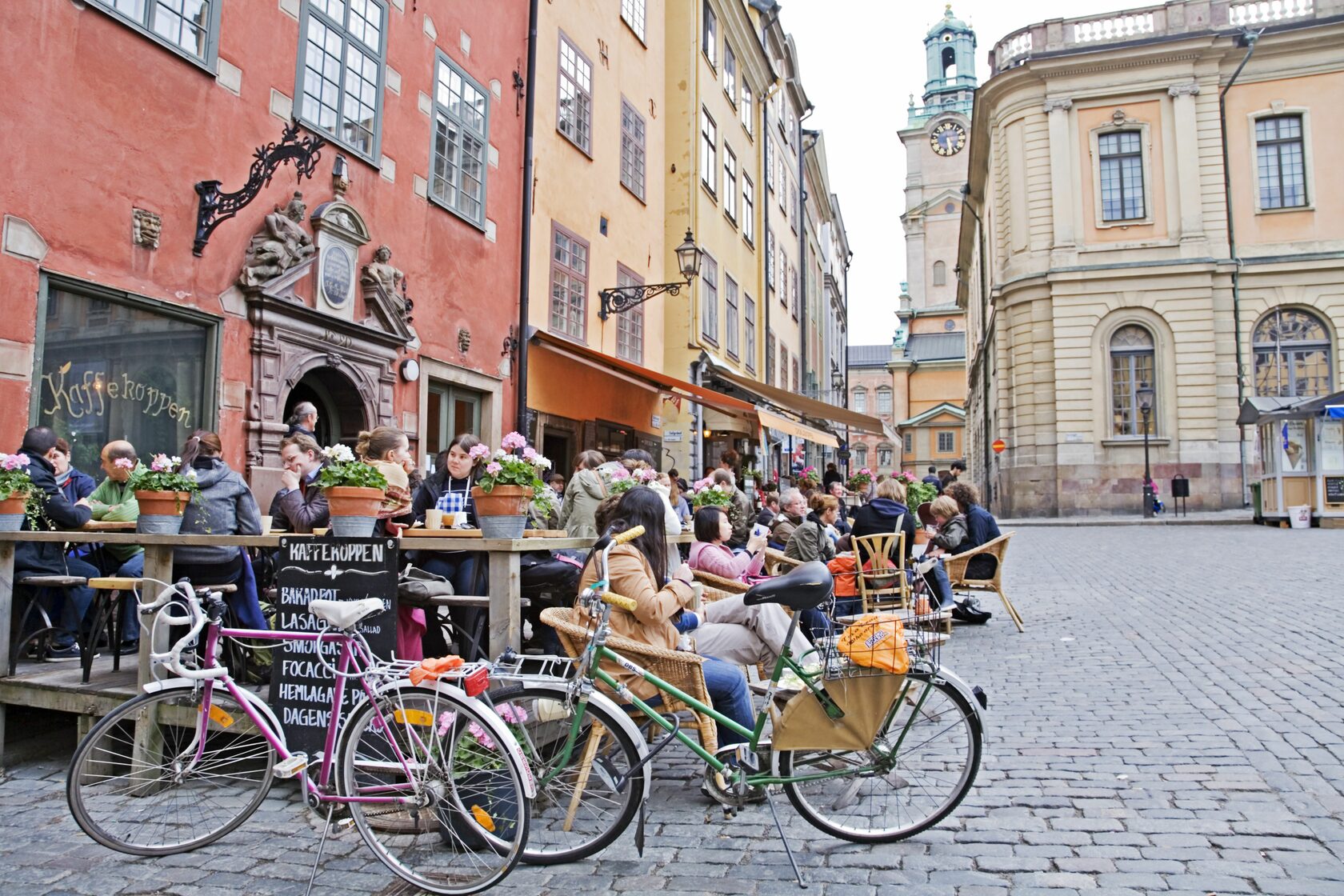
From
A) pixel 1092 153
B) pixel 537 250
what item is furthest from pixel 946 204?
pixel 537 250

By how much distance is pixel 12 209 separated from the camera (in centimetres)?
635

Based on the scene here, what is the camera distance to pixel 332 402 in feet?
33.0

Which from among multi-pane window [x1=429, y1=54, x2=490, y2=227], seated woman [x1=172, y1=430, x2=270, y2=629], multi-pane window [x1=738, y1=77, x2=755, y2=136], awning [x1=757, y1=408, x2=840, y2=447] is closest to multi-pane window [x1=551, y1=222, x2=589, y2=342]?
multi-pane window [x1=429, y1=54, x2=490, y2=227]

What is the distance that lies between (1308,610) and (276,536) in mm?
8872

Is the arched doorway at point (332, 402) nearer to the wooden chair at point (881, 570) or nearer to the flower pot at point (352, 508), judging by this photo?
the wooden chair at point (881, 570)

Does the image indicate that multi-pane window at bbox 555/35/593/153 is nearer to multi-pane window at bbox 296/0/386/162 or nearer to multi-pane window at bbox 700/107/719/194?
multi-pane window at bbox 296/0/386/162

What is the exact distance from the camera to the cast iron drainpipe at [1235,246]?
28969mm

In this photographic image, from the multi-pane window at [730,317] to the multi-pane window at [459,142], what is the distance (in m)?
11.0

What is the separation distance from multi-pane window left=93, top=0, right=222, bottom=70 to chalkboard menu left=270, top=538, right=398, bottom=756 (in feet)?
17.4

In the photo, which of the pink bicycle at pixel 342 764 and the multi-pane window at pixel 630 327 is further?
the multi-pane window at pixel 630 327

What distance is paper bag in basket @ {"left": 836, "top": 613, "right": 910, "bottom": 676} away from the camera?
3.61 m

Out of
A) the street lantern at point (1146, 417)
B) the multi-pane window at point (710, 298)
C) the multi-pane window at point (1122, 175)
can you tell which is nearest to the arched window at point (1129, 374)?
the street lantern at point (1146, 417)

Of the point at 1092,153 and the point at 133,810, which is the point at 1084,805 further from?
the point at 1092,153

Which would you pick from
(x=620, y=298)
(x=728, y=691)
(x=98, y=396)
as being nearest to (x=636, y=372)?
(x=620, y=298)
